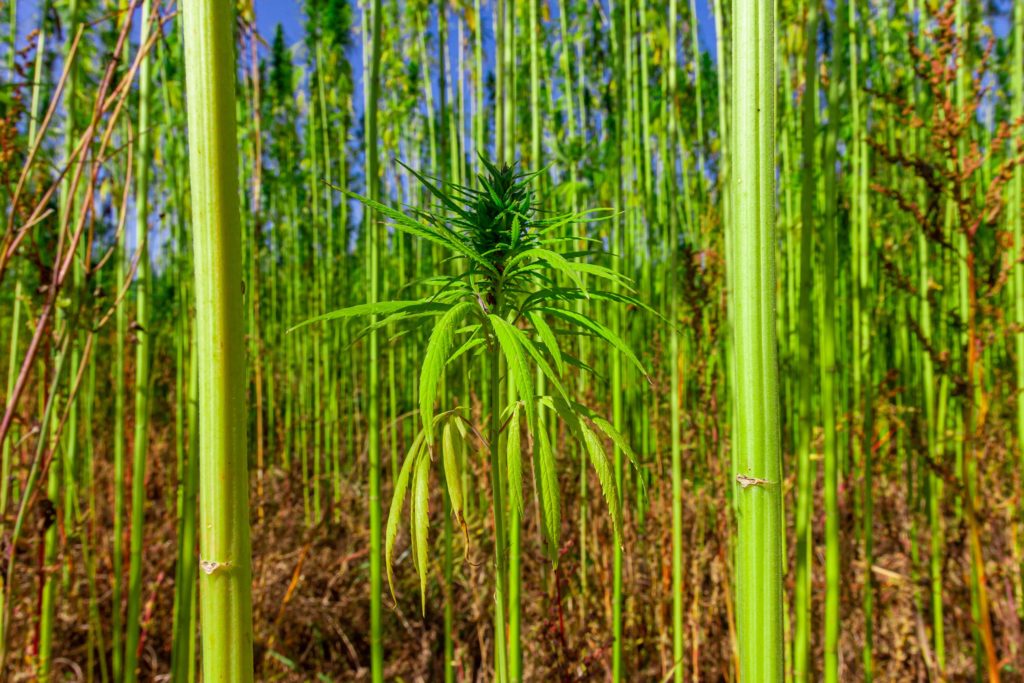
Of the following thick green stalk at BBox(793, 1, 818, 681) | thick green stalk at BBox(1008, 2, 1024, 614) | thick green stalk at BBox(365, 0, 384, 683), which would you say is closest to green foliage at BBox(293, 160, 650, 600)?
thick green stalk at BBox(793, 1, 818, 681)

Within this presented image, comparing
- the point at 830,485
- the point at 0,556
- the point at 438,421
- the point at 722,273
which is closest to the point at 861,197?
the point at 722,273

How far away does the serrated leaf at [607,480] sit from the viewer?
0.35m

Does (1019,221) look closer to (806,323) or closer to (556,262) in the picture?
(806,323)

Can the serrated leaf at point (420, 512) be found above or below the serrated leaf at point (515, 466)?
below

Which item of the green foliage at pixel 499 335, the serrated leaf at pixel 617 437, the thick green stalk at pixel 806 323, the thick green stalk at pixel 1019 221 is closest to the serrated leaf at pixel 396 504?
the green foliage at pixel 499 335

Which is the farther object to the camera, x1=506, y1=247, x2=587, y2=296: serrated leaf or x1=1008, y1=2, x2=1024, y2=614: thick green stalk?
x1=1008, y1=2, x2=1024, y2=614: thick green stalk

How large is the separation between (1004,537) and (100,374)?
287 cm

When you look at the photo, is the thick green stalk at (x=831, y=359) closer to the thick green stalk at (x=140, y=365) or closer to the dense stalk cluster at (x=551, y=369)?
the dense stalk cluster at (x=551, y=369)

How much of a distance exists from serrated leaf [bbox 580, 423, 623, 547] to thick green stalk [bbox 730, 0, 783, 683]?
9 cm

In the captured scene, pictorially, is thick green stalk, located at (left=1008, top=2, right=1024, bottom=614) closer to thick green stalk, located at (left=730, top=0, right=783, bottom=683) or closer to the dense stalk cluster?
the dense stalk cluster

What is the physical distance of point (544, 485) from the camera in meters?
0.35

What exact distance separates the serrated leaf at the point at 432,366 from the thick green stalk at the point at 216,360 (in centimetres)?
9

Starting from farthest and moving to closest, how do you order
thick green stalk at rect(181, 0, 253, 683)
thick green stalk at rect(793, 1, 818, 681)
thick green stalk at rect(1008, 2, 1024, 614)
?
thick green stalk at rect(1008, 2, 1024, 614), thick green stalk at rect(793, 1, 818, 681), thick green stalk at rect(181, 0, 253, 683)

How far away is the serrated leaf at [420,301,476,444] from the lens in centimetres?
32
